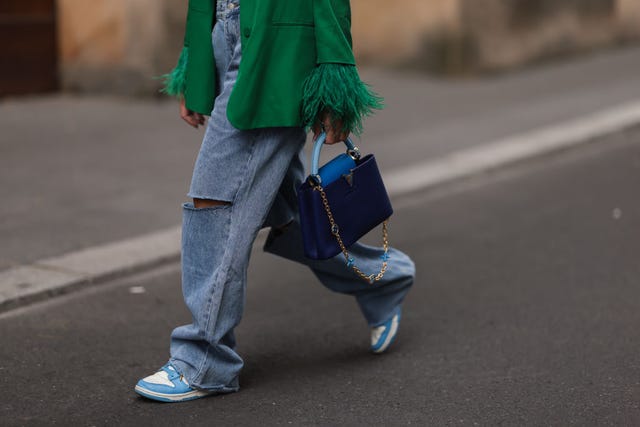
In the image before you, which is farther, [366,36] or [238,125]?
[366,36]

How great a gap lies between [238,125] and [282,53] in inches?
10.7

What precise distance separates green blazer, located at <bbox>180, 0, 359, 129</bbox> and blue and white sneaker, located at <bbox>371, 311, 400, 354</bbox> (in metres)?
1.01

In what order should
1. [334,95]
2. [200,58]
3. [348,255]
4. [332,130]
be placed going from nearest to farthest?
1. [334,95]
2. [332,130]
3. [200,58]
4. [348,255]

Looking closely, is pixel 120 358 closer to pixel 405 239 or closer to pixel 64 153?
pixel 405 239

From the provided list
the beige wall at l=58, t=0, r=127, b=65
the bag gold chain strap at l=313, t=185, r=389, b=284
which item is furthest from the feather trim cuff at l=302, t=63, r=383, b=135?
the beige wall at l=58, t=0, r=127, b=65

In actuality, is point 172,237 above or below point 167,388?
below

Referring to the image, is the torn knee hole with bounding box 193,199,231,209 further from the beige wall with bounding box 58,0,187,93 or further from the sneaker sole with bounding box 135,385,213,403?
the beige wall with bounding box 58,0,187,93

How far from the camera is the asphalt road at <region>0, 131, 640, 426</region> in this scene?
3959 mm

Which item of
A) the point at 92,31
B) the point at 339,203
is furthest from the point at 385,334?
the point at 92,31

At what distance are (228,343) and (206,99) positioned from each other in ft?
2.75

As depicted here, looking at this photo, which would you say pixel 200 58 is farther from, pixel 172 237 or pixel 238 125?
pixel 172 237

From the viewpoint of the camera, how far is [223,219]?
394cm

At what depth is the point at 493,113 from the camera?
10.4 meters

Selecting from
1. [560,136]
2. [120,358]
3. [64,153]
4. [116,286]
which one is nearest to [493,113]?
[560,136]
